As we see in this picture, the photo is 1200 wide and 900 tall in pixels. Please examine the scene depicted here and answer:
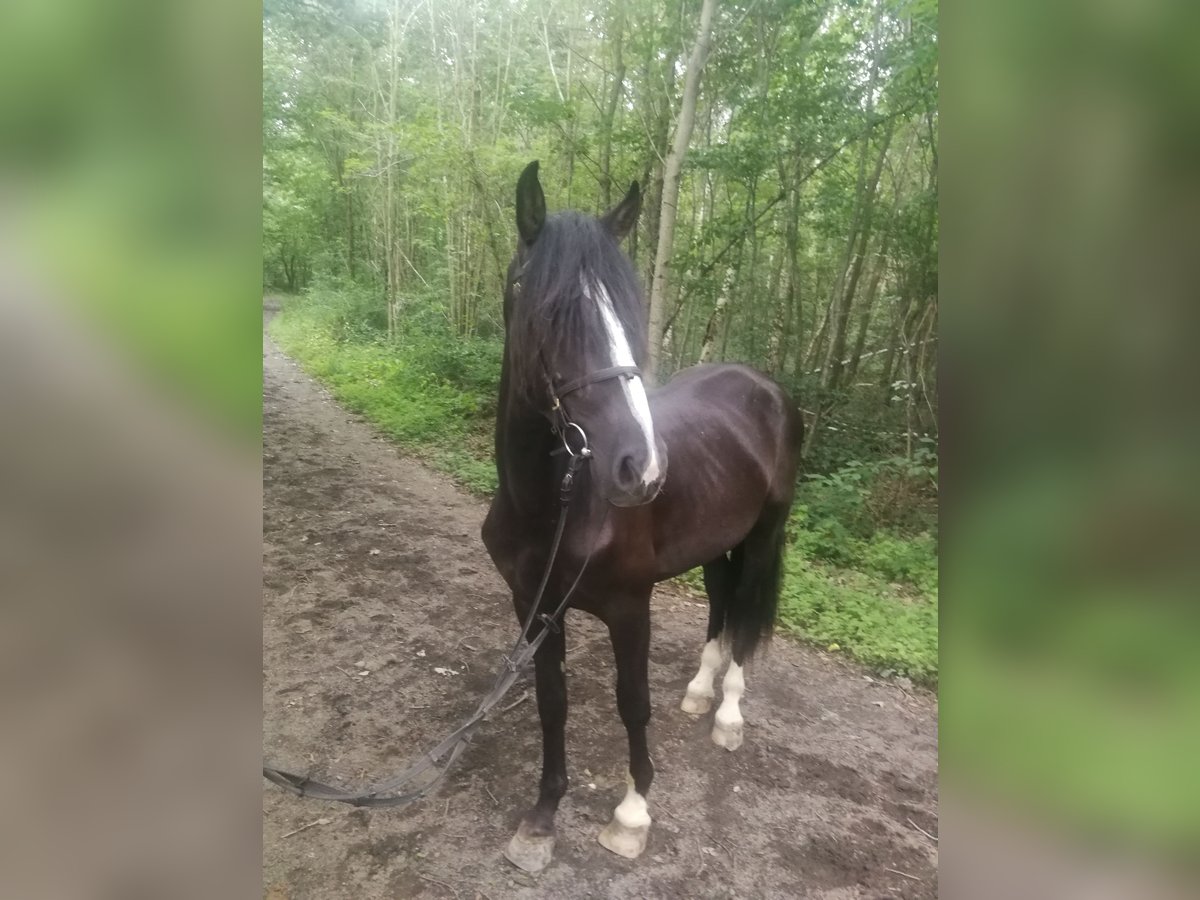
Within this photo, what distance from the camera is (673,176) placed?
2.01 m

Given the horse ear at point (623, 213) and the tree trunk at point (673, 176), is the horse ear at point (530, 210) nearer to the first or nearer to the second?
the horse ear at point (623, 213)

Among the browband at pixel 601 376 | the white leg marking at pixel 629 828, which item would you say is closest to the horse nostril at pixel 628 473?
the browband at pixel 601 376

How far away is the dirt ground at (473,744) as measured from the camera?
1.48 m

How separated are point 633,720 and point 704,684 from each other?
2.03 ft

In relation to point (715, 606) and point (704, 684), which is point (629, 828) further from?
point (715, 606)

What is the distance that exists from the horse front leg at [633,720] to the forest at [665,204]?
2.23ft

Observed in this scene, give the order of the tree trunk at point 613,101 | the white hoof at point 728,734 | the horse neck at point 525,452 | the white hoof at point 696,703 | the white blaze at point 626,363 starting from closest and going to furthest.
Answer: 1. the white blaze at point 626,363
2. the horse neck at point 525,452
3. the tree trunk at point 613,101
4. the white hoof at point 728,734
5. the white hoof at point 696,703
